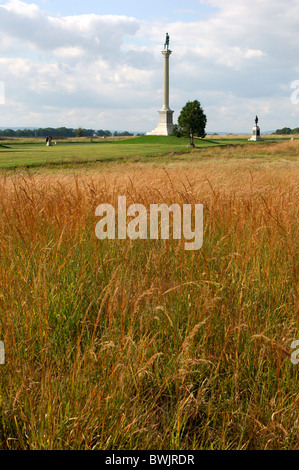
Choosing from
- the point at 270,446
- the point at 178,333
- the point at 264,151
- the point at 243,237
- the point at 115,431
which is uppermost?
the point at 264,151

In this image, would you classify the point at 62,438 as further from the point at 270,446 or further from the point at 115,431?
the point at 270,446

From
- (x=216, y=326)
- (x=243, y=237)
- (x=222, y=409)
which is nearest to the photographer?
(x=222, y=409)

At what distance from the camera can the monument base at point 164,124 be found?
4716 centimetres

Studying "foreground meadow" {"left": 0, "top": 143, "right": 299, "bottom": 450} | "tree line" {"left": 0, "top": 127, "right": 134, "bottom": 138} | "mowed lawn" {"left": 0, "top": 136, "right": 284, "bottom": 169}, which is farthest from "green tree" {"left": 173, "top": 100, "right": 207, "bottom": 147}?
"tree line" {"left": 0, "top": 127, "right": 134, "bottom": 138}

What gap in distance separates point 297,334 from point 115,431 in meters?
1.00

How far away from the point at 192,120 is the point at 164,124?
13.7 meters

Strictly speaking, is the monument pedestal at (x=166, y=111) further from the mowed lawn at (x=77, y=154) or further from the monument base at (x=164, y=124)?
the mowed lawn at (x=77, y=154)

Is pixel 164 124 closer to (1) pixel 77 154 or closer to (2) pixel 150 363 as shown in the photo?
(1) pixel 77 154

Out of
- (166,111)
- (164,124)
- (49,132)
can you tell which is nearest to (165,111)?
(166,111)

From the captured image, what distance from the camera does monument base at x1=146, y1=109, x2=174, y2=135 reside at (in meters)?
47.2

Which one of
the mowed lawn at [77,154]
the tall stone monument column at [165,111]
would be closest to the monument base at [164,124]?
the tall stone monument column at [165,111]

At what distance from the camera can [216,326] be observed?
1.92 metres

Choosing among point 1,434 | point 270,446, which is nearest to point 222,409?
point 270,446
